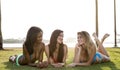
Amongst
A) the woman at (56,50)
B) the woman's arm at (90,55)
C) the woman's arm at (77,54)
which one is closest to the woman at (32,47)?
the woman at (56,50)

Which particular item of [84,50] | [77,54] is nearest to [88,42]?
[84,50]

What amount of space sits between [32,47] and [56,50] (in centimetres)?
81

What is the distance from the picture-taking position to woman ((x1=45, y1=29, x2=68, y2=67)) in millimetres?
8820

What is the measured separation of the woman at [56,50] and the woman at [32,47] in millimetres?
252

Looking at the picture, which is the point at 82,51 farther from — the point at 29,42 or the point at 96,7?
the point at 96,7

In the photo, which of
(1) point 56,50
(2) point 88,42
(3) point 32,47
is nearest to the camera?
(3) point 32,47

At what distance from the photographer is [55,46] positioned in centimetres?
907

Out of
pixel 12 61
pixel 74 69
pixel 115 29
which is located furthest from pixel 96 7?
pixel 74 69

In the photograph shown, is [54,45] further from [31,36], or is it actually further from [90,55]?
[90,55]

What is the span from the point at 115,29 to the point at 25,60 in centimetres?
1484

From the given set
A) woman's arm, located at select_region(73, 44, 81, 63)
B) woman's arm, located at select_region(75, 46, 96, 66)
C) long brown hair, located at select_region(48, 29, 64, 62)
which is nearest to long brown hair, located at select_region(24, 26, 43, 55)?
long brown hair, located at select_region(48, 29, 64, 62)

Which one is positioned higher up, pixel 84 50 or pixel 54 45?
pixel 54 45

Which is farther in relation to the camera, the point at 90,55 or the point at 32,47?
the point at 90,55

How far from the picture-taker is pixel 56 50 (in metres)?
9.16
